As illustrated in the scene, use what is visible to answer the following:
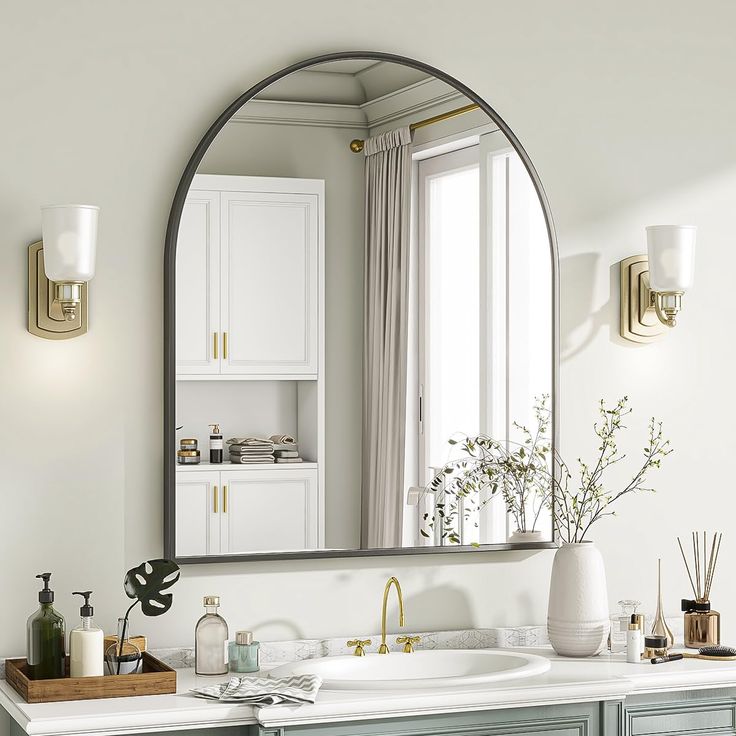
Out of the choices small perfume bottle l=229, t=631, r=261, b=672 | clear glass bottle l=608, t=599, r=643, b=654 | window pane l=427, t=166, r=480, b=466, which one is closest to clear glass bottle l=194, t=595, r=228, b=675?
small perfume bottle l=229, t=631, r=261, b=672

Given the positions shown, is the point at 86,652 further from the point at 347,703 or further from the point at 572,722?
the point at 572,722

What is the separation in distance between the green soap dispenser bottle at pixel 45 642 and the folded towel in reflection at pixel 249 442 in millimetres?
536

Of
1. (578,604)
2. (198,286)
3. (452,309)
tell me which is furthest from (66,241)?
(578,604)

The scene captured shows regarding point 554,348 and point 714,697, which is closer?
point 714,697

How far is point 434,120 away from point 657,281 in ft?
2.27

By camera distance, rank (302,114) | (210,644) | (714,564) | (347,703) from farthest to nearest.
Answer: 1. (714,564)
2. (302,114)
3. (210,644)
4. (347,703)

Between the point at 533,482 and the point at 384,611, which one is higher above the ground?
the point at 533,482

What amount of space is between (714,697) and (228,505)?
1187mm

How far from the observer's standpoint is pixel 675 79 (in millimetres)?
3256

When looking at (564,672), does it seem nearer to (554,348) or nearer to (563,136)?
(554,348)

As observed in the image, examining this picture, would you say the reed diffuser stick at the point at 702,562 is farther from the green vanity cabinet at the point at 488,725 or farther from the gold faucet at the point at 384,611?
the gold faucet at the point at 384,611

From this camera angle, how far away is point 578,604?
287 centimetres

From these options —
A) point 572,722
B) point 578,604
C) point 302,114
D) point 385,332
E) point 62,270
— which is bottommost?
point 572,722

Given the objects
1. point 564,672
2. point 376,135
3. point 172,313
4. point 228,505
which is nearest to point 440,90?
point 376,135
